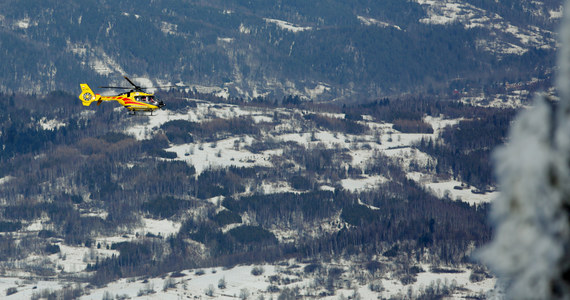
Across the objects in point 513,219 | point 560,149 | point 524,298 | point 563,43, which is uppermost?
point 563,43

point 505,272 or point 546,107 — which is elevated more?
point 546,107

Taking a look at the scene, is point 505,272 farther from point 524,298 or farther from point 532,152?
point 532,152

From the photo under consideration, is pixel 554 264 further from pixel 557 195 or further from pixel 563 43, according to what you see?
pixel 563 43

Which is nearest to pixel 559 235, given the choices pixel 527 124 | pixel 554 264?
pixel 554 264

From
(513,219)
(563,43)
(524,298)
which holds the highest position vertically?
(563,43)

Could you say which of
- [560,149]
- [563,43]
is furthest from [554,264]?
[563,43]

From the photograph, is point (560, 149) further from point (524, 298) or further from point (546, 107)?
point (524, 298)

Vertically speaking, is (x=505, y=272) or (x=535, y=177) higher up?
(x=535, y=177)
